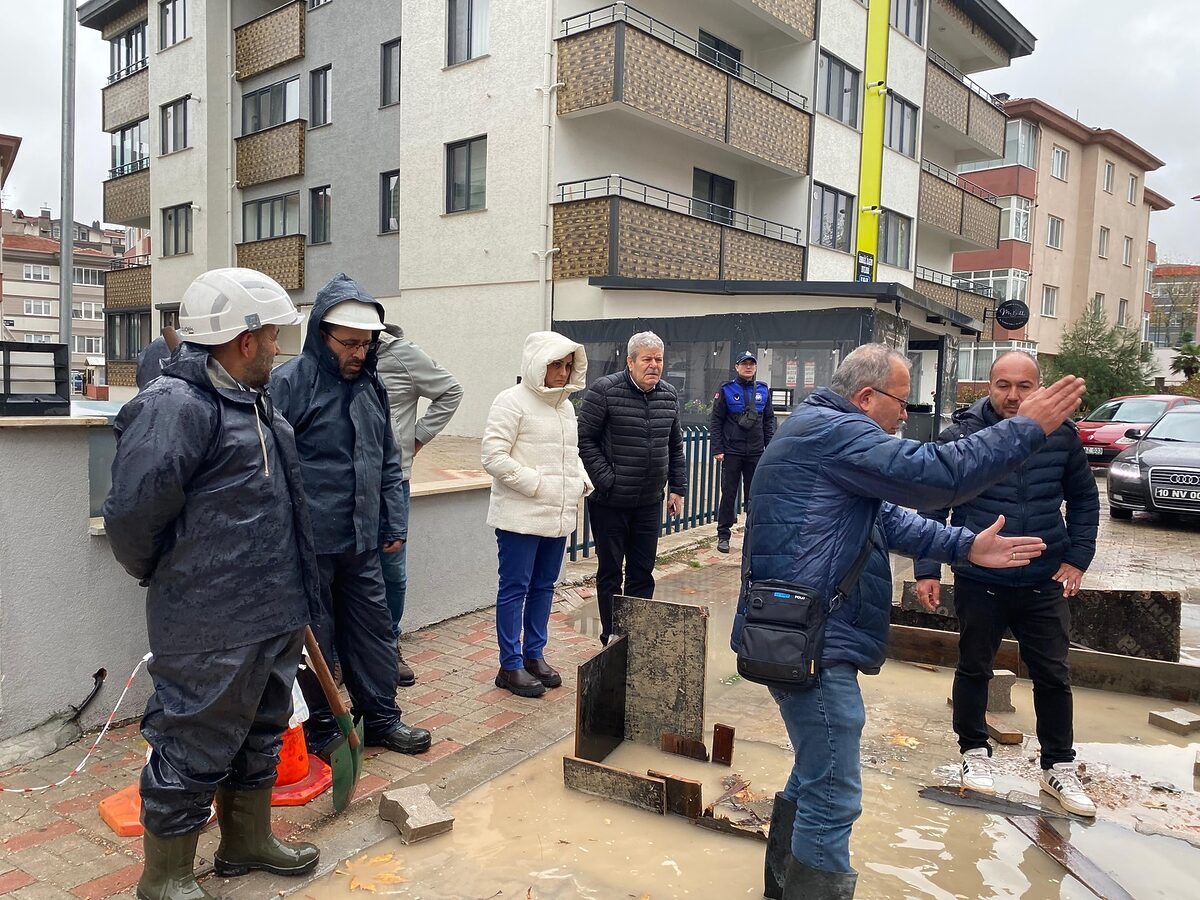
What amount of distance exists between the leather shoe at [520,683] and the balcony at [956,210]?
23.6 metres

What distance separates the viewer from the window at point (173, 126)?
24109 millimetres

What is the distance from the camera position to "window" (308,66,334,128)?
20.9 meters

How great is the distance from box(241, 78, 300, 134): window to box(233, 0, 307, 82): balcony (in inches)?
19.8

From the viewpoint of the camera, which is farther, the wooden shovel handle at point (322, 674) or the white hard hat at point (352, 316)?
the white hard hat at point (352, 316)

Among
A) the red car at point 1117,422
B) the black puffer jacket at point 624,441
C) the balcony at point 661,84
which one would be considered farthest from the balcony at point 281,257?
the black puffer jacket at point 624,441

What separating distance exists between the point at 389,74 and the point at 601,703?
18.8 m

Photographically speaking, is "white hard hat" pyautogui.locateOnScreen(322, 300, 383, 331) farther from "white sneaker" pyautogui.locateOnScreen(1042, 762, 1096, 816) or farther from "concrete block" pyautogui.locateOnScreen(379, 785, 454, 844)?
"white sneaker" pyautogui.locateOnScreen(1042, 762, 1096, 816)

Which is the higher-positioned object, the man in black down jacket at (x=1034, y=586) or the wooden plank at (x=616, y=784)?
the man in black down jacket at (x=1034, y=586)

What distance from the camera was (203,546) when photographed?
8.30 ft

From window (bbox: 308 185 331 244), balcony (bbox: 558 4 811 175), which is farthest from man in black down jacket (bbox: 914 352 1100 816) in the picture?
window (bbox: 308 185 331 244)

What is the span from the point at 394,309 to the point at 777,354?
9.96 meters

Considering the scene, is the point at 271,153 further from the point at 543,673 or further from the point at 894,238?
the point at 543,673

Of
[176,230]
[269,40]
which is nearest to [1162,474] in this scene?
[269,40]

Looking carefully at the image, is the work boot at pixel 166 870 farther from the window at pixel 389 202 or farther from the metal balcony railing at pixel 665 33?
the window at pixel 389 202
